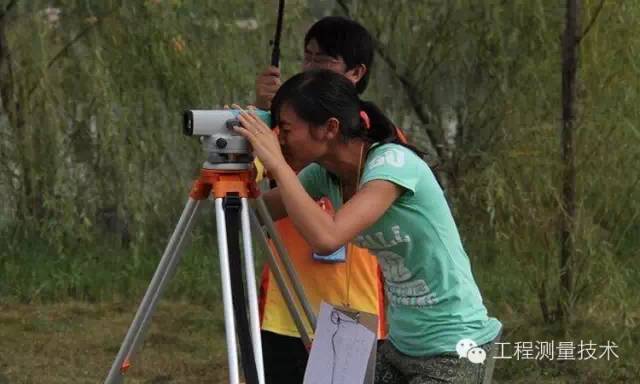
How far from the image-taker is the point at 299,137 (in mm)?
2076

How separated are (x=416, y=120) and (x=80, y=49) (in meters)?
1.50

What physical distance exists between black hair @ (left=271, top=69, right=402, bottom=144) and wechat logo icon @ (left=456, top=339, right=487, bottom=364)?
14.4 inches

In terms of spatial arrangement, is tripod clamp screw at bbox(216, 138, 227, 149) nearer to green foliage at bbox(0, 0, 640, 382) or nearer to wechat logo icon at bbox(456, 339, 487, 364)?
wechat logo icon at bbox(456, 339, 487, 364)

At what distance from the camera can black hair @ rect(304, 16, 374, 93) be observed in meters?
2.73

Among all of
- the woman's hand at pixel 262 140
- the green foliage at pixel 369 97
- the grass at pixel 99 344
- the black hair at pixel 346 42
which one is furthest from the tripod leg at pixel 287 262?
the grass at pixel 99 344

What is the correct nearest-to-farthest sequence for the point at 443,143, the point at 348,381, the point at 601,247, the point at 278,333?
the point at 348,381, the point at 278,333, the point at 601,247, the point at 443,143

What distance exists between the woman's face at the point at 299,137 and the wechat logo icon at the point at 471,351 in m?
0.41

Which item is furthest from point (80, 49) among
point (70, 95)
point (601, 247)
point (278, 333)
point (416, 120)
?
point (278, 333)

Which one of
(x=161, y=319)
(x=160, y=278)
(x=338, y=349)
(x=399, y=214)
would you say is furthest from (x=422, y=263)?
(x=161, y=319)

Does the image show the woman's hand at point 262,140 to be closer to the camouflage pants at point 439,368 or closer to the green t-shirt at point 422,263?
the green t-shirt at point 422,263

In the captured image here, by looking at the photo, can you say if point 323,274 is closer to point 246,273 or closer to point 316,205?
point 246,273

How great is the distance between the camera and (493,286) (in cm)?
485

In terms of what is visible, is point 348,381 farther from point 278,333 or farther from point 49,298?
point 49,298

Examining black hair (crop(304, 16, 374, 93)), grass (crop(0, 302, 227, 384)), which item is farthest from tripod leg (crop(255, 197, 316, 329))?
grass (crop(0, 302, 227, 384))
